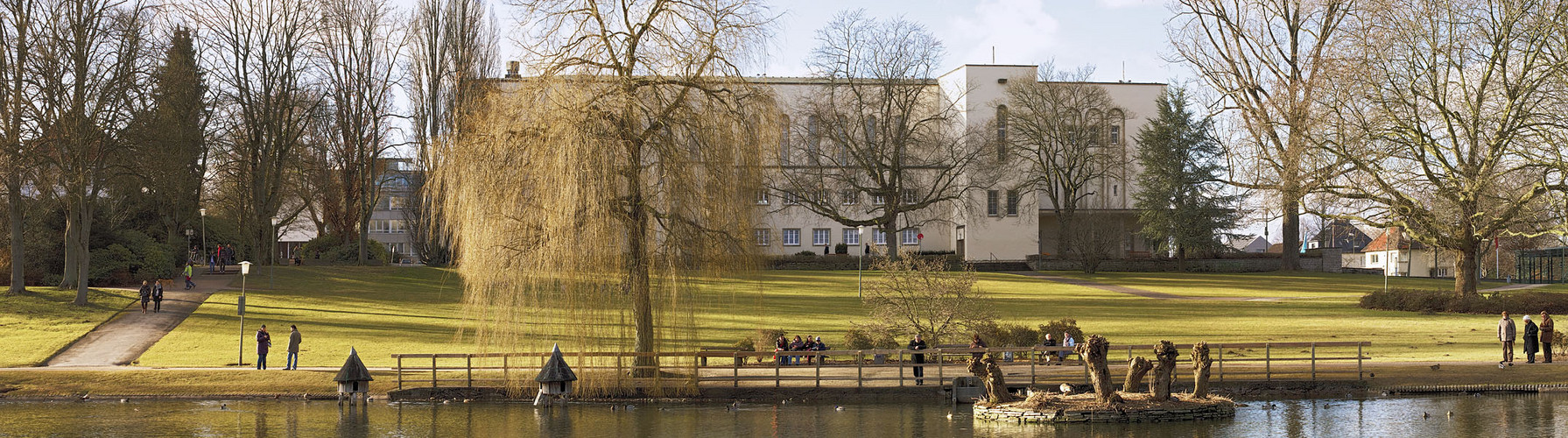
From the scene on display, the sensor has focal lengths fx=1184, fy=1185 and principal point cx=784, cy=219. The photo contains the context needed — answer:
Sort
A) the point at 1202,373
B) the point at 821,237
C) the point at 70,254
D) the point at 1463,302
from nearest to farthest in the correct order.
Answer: the point at 1202,373
the point at 1463,302
the point at 70,254
the point at 821,237

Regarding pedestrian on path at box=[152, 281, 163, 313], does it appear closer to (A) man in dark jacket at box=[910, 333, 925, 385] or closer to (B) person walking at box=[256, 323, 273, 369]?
(B) person walking at box=[256, 323, 273, 369]

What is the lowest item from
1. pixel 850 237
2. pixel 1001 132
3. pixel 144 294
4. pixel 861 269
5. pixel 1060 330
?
pixel 1060 330

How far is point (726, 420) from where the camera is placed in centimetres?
2238

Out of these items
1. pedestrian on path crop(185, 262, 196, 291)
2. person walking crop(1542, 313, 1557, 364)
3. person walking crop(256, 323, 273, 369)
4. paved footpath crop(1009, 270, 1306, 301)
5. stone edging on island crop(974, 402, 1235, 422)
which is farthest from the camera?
pedestrian on path crop(185, 262, 196, 291)

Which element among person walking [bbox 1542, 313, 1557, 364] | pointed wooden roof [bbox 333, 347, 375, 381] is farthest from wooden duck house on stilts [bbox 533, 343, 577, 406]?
person walking [bbox 1542, 313, 1557, 364]

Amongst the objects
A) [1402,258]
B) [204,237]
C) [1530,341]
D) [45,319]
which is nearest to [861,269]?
[1530,341]

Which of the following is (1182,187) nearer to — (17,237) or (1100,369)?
(1100,369)

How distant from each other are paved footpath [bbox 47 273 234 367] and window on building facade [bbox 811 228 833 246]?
1616 inches

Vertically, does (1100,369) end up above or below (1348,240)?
below

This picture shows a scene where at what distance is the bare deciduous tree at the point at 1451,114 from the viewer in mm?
37250

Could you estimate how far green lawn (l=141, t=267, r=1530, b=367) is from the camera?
3297 centimetres

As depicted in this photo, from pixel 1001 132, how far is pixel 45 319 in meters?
53.1

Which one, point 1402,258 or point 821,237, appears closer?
point 821,237

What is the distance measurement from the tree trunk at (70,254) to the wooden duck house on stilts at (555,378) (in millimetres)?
28451
